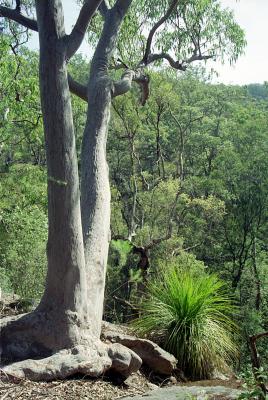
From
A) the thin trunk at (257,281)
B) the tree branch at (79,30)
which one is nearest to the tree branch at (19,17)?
the tree branch at (79,30)

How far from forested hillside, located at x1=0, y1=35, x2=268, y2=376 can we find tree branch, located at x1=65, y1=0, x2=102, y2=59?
12.8ft

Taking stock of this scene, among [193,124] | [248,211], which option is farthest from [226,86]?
[248,211]

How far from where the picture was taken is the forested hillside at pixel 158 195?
11750mm

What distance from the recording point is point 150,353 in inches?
222

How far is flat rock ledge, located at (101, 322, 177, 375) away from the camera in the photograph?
5621 millimetres

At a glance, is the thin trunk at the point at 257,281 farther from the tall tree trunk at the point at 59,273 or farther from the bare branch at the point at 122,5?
the tall tree trunk at the point at 59,273

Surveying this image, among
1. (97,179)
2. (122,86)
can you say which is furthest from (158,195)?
(97,179)

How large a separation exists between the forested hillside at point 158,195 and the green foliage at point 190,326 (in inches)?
140

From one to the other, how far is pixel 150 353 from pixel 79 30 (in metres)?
3.26

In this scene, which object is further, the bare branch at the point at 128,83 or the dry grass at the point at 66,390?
the bare branch at the point at 128,83

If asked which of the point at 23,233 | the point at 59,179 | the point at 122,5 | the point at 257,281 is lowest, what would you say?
the point at 257,281

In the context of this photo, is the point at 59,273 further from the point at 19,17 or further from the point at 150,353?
the point at 19,17

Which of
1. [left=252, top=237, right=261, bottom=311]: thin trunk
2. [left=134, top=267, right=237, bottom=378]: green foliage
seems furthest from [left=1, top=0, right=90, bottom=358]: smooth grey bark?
[left=252, top=237, right=261, bottom=311]: thin trunk

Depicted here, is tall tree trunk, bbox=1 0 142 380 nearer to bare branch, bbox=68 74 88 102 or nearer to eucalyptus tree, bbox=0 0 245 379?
eucalyptus tree, bbox=0 0 245 379
